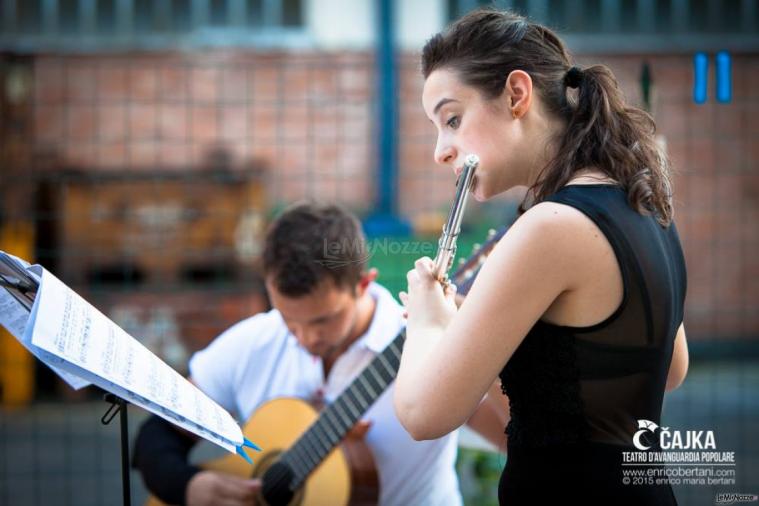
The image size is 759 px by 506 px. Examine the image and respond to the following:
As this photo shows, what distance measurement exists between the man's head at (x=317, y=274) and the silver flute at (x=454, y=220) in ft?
2.47

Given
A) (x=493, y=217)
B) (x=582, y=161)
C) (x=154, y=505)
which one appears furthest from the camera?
(x=493, y=217)

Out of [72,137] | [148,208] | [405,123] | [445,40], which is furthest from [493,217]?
[445,40]

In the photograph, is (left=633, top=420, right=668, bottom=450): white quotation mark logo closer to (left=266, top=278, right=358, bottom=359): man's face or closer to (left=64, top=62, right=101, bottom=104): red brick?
(left=266, top=278, right=358, bottom=359): man's face

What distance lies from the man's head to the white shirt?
0.06 meters

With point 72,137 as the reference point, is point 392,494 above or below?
below

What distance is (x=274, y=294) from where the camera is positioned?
210 centimetres

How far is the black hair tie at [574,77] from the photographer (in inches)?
Answer: 54.7

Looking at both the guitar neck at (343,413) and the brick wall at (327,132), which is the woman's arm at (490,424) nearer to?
the guitar neck at (343,413)

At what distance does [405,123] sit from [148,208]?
137 centimetres

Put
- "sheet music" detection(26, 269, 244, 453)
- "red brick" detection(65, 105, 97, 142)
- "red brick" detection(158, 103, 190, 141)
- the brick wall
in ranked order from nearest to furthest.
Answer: "sheet music" detection(26, 269, 244, 453) < the brick wall < "red brick" detection(65, 105, 97, 142) < "red brick" detection(158, 103, 190, 141)

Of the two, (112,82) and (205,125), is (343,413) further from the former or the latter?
(112,82)

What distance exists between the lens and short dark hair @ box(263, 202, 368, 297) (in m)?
2.06

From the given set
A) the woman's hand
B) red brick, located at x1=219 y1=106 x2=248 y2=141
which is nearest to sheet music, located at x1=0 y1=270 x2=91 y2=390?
the woman's hand

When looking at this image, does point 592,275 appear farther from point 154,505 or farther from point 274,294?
point 154,505
